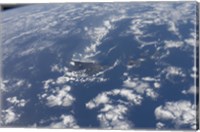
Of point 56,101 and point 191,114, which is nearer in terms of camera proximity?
point 191,114

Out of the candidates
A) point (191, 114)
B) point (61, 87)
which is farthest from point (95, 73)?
point (191, 114)

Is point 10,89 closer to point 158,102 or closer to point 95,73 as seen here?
point 95,73

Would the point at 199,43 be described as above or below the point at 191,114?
above

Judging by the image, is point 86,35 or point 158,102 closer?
point 158,102

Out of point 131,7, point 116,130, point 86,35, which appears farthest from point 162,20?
point 116,130

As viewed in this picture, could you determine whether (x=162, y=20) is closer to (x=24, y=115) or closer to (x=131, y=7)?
(x=131, y=7)

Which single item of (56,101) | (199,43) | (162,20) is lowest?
(56,101)
